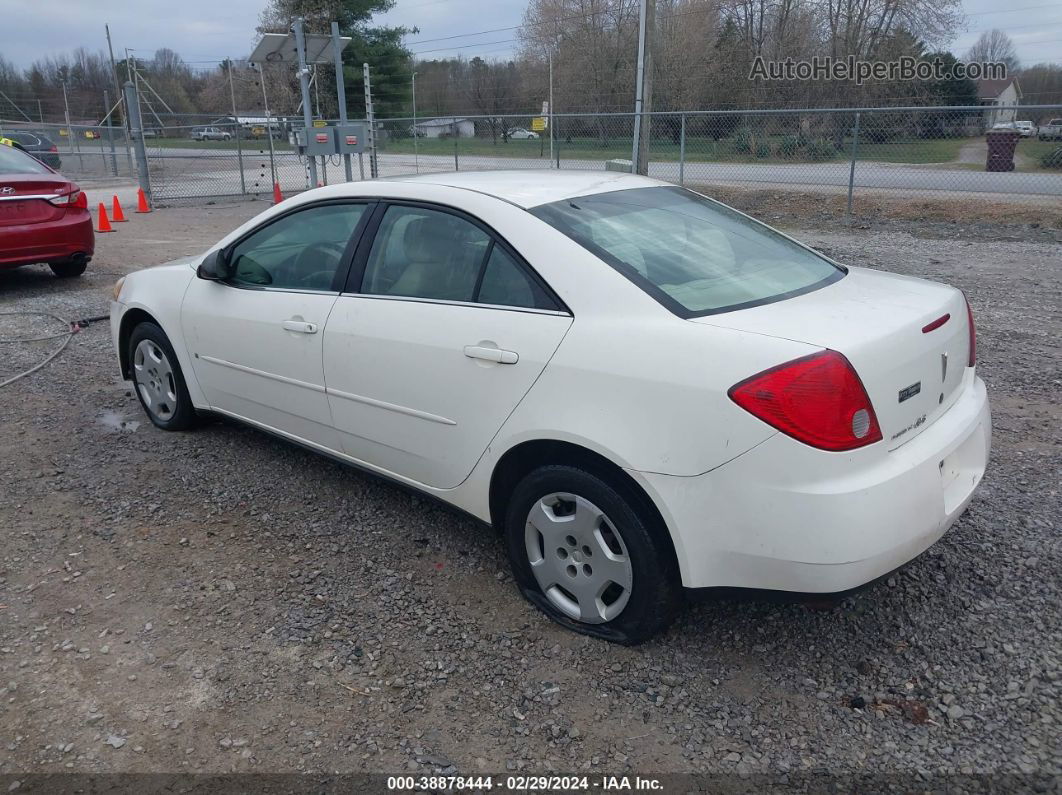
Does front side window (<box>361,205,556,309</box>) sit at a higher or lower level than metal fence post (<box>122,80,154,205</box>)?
lower

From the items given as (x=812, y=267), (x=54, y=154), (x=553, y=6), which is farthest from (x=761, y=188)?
(x=553, y=6)

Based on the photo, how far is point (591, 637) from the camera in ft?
9.77

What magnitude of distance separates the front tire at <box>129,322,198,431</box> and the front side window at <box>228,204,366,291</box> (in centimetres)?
87

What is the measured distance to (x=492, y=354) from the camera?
9.74 feet

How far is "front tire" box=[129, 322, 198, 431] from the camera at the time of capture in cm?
477

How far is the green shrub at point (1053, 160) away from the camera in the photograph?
16.0 metres

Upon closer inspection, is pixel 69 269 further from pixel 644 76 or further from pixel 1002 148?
pixel 1002 148

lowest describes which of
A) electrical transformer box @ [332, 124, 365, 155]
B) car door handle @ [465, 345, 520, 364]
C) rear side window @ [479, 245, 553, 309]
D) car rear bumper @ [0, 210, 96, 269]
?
car rear bumper @ [0, 210, 96, 269]

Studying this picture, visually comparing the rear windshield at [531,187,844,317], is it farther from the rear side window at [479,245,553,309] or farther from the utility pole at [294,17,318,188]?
the utility pole at [294,17,318,188]

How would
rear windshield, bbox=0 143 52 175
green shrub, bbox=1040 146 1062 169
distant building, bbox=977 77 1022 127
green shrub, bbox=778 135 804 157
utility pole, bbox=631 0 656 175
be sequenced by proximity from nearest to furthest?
rear windshield, bbox=0 143 52 175
green shrub, bbox=1040 146 1062 169
utility pole, bbox=631 0 656 175
green shrub, bbox=778 135 804 157
distant building, bbox=977 77 1022 127

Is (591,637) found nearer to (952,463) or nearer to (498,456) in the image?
(498,456)

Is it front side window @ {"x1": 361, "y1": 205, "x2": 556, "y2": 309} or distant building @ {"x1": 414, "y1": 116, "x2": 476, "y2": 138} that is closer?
front side window @ {"x1": 361, "y1": 205, "x2": 556, "y2": 309}

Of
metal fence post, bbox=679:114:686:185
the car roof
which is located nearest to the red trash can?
metal fence post, bbox=679:114:686:185

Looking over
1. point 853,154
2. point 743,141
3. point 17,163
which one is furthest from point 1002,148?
point 17,163
